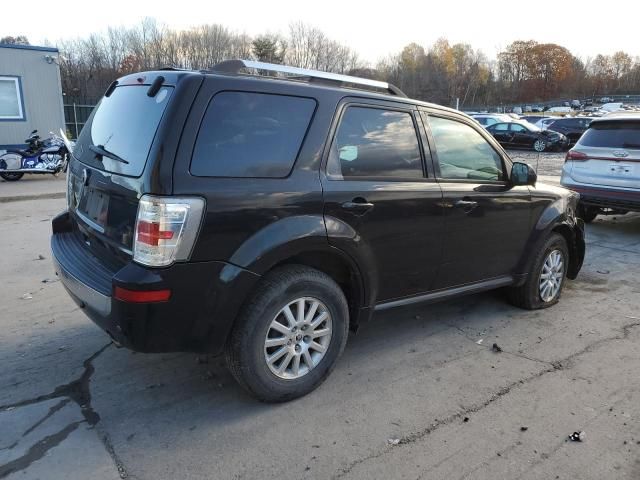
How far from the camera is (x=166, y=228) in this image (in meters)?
2.62

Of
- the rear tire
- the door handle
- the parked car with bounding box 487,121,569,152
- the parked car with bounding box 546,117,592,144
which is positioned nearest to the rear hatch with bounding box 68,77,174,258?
the door handle

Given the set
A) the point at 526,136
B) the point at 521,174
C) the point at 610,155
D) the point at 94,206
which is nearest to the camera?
the point at 94,206

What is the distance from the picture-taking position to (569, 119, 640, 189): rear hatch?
25.4 feet

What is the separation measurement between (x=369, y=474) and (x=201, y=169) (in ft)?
5.83

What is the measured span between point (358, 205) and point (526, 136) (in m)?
25.6

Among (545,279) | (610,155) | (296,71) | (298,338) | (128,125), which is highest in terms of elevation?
(296,71)

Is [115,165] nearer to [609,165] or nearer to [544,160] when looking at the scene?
[609,165]

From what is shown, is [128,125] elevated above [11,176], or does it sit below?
above

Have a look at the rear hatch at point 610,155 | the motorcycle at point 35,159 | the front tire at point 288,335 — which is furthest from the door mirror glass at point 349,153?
the motorcycle at point 35,159

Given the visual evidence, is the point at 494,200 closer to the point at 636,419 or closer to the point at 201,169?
the point at 636,419

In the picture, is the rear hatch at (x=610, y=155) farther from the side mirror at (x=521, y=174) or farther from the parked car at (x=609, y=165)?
the side mirror at (x=521, y=174)

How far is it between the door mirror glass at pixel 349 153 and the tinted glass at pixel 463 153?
0.80 m

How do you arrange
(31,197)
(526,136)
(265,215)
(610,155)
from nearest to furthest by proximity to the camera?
(265,215), (610,155), (31,197), (526,136)

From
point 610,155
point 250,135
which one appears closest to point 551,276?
point 250,135
